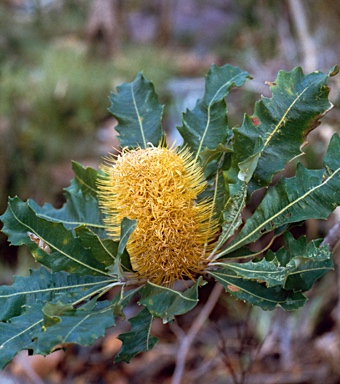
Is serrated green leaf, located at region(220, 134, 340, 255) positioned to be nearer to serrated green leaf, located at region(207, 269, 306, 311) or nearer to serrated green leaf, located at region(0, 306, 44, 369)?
serrated green leaf, located at region(207, 269, 306, 311)

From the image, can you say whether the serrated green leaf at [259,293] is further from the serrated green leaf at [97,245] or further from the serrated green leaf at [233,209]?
the serrated green leaf at [97,245]

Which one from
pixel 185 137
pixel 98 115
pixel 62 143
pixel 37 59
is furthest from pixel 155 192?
pixel 37 59

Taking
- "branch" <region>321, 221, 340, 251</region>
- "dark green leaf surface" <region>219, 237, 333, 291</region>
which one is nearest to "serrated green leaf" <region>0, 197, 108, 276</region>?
"dark green leaf surface" <region>219, 237, 333, 291</region>

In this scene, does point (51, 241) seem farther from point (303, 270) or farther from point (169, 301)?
point (303, 270)

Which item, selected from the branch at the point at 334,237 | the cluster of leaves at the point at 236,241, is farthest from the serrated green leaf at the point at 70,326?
the branch at the point at 334,237

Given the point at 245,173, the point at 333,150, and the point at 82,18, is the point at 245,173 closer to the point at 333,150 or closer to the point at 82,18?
the point at 333,150

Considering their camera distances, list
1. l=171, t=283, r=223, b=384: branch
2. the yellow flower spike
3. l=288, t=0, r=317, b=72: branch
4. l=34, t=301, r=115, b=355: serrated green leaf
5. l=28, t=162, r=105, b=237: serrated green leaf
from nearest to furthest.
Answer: l=34, t=301, r=115, b=355: serrated green leaf
the yellow flower spike
l=28, t=162, r=105, b=237: serrated green leaf
l=171, t=283, r=223, b=384: branch
l=288, t=0, r=317, b=72: branch

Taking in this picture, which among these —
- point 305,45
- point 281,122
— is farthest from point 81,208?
point 305,45
